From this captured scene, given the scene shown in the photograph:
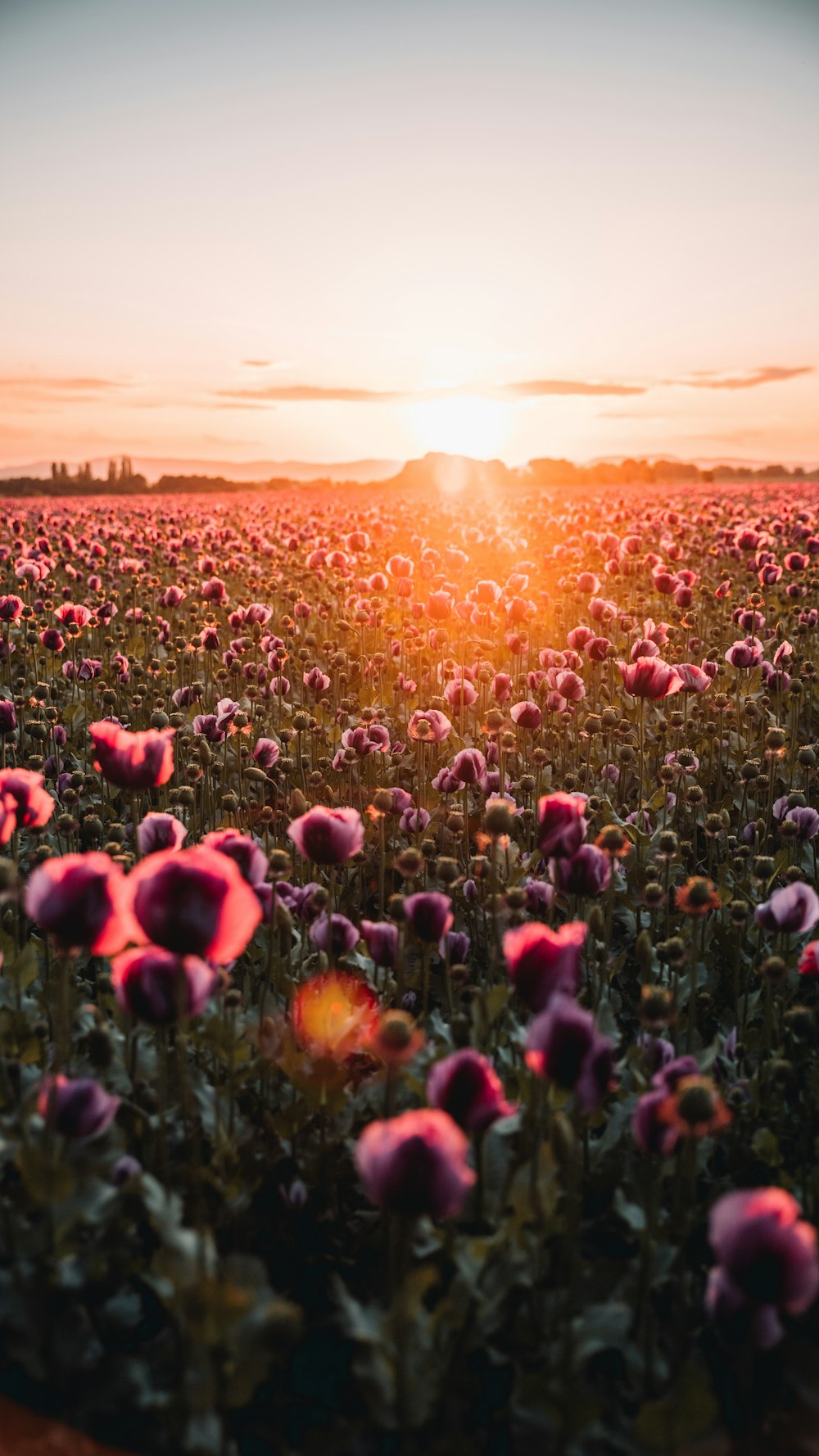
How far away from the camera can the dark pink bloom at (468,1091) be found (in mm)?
1881

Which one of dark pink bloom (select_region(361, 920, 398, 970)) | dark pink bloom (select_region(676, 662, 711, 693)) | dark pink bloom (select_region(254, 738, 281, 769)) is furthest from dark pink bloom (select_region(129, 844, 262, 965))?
dark pink bloom (select_region(676, 662, 711, 693))

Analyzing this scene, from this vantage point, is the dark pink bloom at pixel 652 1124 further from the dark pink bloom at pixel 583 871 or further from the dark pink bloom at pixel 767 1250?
the dark pink bloom at pixel 583 871

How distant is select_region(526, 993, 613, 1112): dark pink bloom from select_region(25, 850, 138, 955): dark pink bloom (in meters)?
0.77

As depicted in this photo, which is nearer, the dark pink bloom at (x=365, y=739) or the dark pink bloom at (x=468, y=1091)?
the dark pink bloom at (x=468, y=1091)

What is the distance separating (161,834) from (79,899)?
97 cm

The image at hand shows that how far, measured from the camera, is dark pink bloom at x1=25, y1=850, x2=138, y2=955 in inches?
74.7

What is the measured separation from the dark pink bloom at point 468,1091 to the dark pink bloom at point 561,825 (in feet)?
2.27

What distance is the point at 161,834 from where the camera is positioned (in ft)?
9.39

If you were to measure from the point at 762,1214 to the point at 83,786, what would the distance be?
4.01 meters

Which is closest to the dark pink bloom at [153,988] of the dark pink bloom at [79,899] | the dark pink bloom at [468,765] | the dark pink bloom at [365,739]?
the dark pink bloom at [79,899]

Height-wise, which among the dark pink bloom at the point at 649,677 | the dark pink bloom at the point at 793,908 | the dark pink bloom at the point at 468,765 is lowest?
the dark pink bloom at the point at 793,908

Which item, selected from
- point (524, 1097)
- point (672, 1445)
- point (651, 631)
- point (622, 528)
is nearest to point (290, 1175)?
point (524, 1097)

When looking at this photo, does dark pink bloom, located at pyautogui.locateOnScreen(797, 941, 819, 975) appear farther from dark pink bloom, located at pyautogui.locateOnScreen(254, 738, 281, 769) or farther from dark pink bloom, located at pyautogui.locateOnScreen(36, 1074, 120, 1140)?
dark pink bloom, located at pyautogui.locateOnScreen(254, 738, 281, 769)

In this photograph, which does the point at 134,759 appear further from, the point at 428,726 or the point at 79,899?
the point at 428,726
